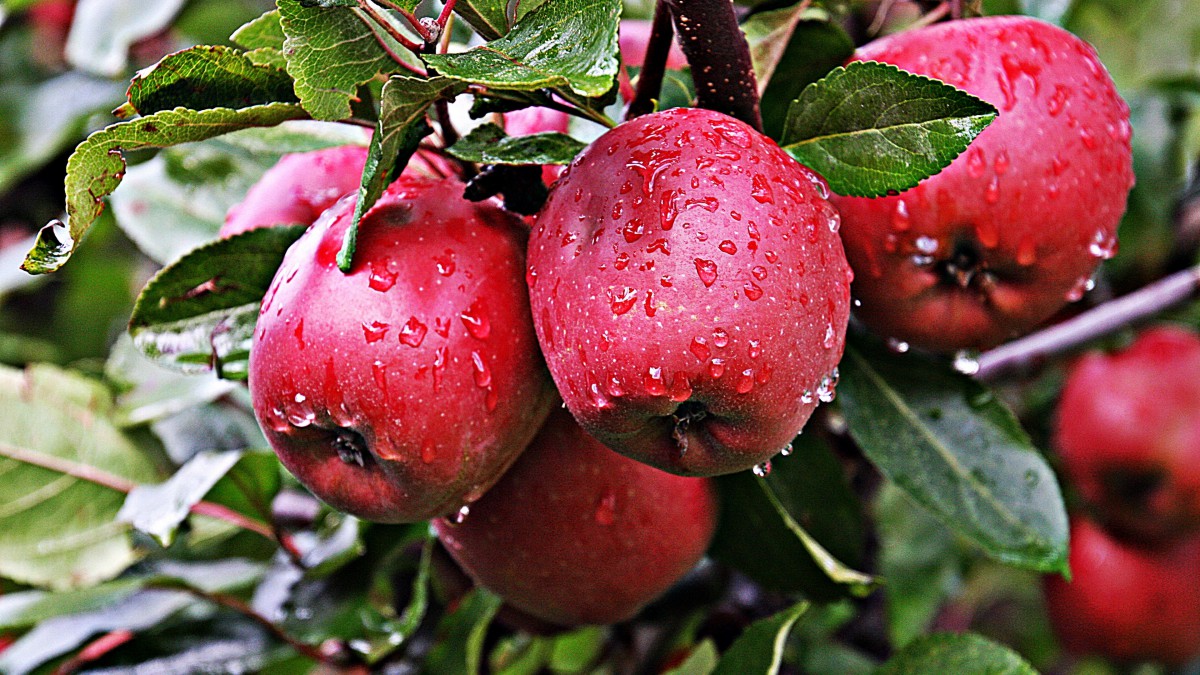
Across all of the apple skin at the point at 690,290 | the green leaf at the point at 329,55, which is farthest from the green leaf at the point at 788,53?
the green leaf at the point at 329,55

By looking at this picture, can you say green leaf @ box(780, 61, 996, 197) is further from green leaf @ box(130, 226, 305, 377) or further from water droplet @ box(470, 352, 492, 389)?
green leaf @ box(130, 226, 305, 377)

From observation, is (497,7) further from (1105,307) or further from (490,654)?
(1105,307)

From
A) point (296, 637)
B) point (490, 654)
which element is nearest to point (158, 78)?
point (296, 637)

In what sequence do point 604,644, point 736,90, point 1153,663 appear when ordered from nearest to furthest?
1. point 736,90
2. point 604,644
3. point 1153,663

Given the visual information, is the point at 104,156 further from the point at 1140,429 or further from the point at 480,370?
the point at 1140,429

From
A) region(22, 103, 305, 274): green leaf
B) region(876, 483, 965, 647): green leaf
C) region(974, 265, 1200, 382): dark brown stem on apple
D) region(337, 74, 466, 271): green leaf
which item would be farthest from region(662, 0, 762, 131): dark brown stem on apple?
region(876, 483, 965, 647): green leaf
